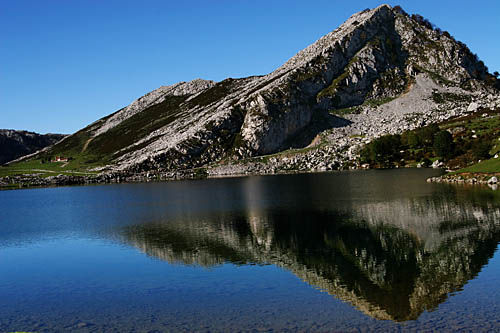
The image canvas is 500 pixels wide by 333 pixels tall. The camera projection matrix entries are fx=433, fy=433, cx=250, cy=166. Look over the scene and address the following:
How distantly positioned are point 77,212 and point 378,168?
105m

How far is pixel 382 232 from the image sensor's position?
45.8m

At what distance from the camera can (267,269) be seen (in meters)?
35.2

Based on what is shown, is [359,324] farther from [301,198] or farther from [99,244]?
[301,198]

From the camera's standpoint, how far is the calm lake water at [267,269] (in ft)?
82.1

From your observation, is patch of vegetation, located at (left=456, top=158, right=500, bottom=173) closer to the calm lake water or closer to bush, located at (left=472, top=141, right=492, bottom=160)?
bush, located at (left=472, top=141, right=492, bottom=160)

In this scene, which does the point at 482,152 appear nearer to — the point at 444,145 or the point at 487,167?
the point at 487,167

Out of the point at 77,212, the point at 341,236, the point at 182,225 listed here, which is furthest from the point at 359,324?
the point at 77,212

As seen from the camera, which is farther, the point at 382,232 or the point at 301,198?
the point at 301,198

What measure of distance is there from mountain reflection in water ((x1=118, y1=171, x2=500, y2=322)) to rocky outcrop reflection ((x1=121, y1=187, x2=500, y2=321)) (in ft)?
0.28

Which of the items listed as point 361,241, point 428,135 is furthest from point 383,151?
point 361,241

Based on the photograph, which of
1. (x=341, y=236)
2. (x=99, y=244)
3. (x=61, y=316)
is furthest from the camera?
(x=99, y=244)

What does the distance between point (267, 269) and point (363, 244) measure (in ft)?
35.9

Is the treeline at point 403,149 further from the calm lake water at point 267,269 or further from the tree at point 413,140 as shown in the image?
the calm lake water at point 267,269

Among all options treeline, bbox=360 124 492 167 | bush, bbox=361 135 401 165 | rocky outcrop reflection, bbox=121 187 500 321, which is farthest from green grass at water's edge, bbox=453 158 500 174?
bush, bbox=361 135 401 165
